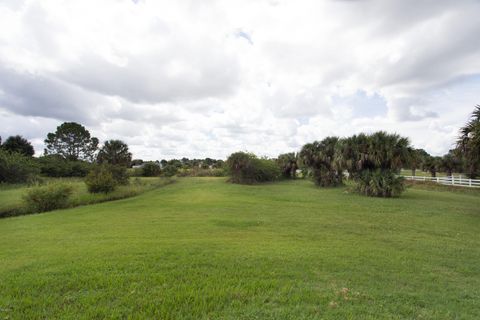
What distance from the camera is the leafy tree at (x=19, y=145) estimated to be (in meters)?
42.4

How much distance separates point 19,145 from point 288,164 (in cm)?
4366

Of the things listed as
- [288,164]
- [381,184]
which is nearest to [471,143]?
[381,184]

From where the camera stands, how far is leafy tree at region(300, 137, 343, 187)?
78.9 ft

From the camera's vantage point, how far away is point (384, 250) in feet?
19.5

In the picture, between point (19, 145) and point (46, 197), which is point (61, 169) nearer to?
point (19, 145)

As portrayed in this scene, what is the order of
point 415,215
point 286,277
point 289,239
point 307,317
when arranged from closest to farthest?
point 307,317, point 286,277, point 289,239, point 415,215

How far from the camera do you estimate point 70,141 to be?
5438cm

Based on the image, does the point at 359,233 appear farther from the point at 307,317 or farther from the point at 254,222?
the point at 307,317

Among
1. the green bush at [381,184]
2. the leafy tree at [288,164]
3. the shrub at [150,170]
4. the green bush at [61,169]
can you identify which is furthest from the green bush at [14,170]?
the green bush at [381,184]

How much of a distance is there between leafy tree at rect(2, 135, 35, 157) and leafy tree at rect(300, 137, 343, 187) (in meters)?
43.7

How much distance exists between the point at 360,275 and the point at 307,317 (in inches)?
71.1

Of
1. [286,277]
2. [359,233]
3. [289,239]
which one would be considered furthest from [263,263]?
[359,233]

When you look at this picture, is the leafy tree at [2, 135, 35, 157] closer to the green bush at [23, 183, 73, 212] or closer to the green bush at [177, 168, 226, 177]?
the green bush at [177, 168, 226, 177]

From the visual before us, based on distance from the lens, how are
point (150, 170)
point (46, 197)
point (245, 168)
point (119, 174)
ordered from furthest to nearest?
point (150, 170) < point (245, 168) < point (119, 174) < point (46, 197)
